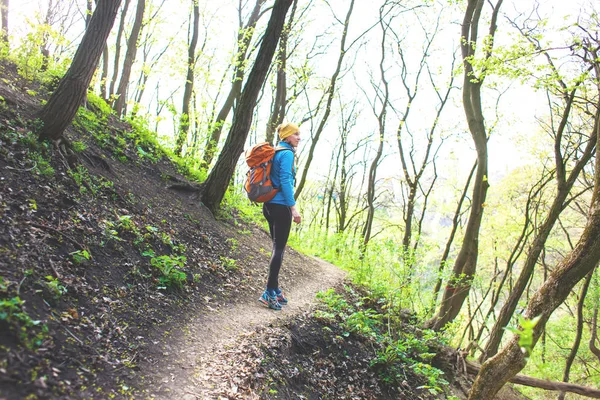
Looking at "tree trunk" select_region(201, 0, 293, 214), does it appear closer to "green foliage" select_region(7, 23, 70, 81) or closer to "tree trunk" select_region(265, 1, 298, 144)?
"green foliage" select_region(7, 23, 70, 81)

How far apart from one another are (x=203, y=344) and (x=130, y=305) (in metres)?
0.87

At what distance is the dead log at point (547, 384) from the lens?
14.1ft

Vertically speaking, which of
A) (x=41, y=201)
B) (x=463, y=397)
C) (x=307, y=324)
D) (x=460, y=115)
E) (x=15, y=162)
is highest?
(x=460, y=115)

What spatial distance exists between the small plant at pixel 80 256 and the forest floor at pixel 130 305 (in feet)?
0.05

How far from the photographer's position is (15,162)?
173 inches

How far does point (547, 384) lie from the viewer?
6.07m

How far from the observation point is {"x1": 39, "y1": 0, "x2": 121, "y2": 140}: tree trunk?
534 centimetres

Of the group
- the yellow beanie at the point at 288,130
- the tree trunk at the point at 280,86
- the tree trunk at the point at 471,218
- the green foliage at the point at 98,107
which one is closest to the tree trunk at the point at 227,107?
the tree trunk at the point at 280,86

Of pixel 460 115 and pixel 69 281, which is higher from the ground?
pixel 460 115

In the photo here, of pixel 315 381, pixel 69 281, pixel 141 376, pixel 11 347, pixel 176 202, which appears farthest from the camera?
pixel 176 202

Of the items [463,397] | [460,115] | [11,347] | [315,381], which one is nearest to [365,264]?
[463,397]

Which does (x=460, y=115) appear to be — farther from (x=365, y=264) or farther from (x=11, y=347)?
(x=11, y=347)

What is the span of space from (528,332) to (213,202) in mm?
7207

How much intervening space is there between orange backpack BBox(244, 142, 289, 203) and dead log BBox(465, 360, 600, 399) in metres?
3.85
